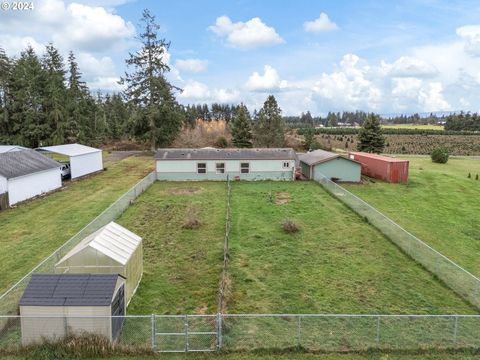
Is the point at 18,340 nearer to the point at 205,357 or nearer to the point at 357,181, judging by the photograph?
the point at 205,357

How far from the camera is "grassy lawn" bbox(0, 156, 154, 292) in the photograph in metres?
16.3

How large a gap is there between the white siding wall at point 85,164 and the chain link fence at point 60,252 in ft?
30.6

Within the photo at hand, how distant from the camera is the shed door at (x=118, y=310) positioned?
10.2 m

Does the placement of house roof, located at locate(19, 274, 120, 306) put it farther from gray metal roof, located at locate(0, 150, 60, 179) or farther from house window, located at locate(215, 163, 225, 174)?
house window, located at locate(215, 163, 225, 174)

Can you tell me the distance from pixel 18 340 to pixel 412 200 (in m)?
27.5

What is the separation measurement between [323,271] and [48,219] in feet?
55.1

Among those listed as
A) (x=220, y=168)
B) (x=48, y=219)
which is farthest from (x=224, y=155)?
(x=48, y=219)

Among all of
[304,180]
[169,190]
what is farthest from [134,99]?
[304,180]

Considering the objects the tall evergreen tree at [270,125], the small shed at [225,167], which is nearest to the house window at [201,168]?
the small shed at [225,167]

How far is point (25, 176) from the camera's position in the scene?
26969mm

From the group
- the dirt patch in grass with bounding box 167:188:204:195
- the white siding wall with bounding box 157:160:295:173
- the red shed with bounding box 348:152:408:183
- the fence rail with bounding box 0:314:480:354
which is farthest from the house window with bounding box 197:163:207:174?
the fence rail with bounding box 0:314:480:354

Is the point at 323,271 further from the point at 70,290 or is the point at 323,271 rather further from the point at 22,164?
the point at 22,164

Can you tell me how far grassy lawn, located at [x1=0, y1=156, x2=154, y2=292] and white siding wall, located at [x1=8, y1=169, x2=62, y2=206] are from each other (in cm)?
65

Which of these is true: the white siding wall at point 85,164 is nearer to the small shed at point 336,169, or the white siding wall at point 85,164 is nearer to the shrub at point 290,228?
the small shed at point 336,169
